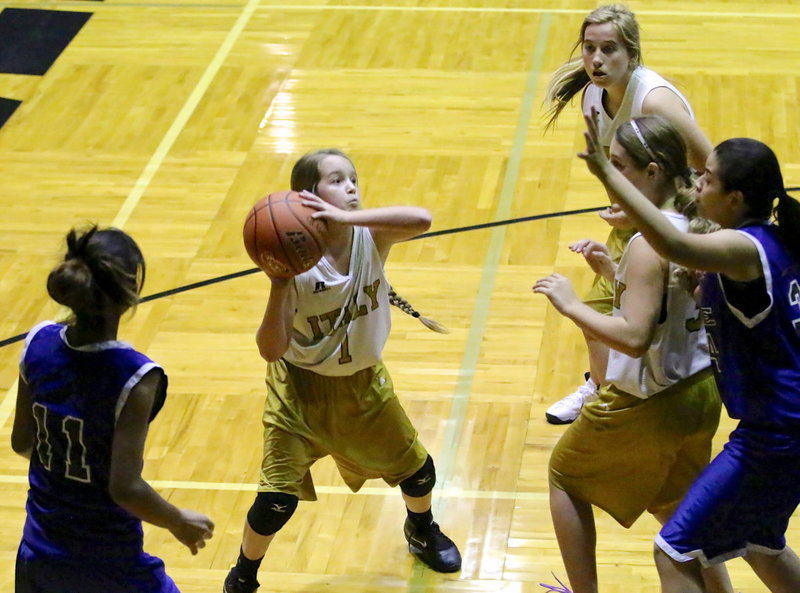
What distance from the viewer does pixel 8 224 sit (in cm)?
700

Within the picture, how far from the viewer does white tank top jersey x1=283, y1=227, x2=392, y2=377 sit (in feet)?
12.7

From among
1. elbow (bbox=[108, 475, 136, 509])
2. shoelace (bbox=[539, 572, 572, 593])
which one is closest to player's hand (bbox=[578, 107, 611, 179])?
elbow (bbox=[108, 475, 136, 509])

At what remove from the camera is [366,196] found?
276 inches

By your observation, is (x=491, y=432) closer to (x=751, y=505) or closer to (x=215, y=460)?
(x=215, y=460)

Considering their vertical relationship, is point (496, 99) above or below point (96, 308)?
below

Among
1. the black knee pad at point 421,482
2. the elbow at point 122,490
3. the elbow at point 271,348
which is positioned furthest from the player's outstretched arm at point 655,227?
the black knee pad at point 421,482

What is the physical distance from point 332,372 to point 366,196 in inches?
124

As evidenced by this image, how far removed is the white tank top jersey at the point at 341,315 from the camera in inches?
152

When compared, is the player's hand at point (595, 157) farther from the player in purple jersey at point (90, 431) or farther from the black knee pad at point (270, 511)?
the black knee pad at point (270, 511)

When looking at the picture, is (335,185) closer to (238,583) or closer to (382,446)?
(382,446)

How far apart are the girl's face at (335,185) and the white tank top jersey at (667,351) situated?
84cm

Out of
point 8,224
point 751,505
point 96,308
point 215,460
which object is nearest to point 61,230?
point 8,224

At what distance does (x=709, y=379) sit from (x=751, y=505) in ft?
1.46

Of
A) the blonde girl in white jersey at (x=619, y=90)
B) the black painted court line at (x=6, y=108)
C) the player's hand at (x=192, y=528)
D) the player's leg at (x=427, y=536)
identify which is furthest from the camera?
the black painted court line at (x=6, y=108)
